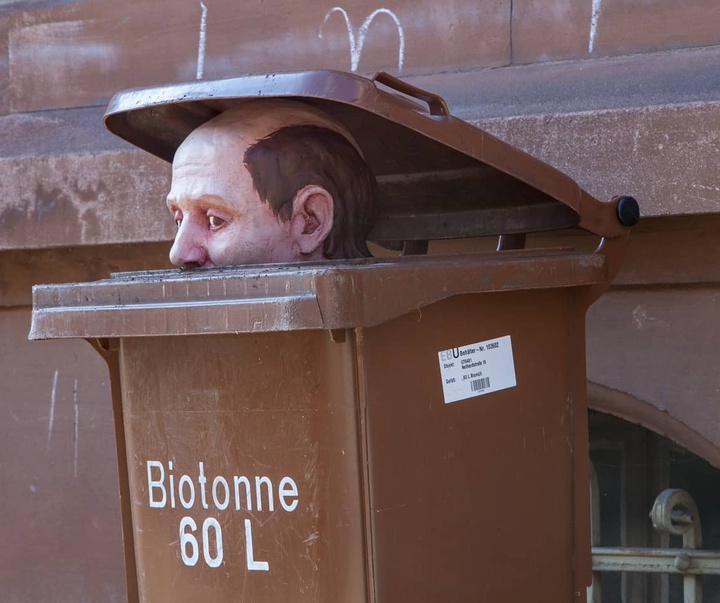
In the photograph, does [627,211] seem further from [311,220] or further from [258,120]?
[258,120]

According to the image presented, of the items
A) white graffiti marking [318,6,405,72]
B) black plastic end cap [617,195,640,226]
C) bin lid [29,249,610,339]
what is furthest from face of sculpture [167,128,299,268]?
white graffiti marking [318,6,405,72]

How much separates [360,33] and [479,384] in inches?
65.1

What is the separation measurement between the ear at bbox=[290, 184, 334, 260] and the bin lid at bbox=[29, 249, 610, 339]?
0.28 m

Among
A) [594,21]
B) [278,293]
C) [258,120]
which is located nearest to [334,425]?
[278,293]

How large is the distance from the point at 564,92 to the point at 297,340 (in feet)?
4.90

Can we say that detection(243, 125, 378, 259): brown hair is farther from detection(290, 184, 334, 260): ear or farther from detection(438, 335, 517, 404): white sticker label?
detection(438, 335, 517, 404): white sticker label

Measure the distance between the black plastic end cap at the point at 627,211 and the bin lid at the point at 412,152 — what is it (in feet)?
0.05

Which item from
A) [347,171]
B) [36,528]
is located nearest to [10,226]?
[36,528]

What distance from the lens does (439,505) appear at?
6.73ft

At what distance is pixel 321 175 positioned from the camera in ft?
7.54

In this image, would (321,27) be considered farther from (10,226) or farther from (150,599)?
(150,599)

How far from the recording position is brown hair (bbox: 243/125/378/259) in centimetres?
224

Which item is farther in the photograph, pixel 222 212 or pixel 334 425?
pixel 222 212

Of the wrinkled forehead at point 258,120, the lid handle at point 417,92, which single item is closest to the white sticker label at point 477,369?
the lid handle at point 417,92
